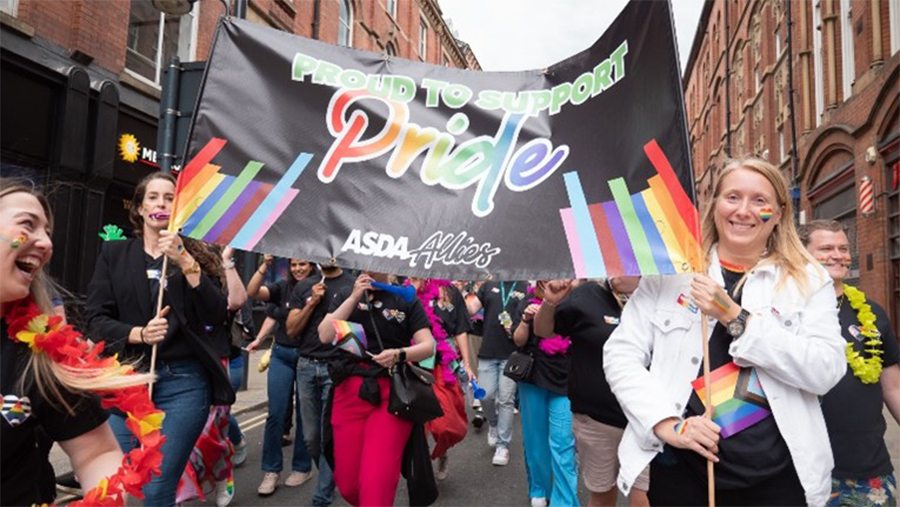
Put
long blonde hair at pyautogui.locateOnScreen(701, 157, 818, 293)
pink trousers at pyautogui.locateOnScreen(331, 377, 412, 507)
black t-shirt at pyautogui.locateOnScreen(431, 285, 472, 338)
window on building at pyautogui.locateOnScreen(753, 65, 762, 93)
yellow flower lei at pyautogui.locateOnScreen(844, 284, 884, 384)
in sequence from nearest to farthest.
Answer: long blonde hair at pyautogui.locateOnScreen(701, 157, 818, 293), yellow flower lei at pyautogui.locateOnScreen(844, 284, 884, 384), pink trousers at pyautogui.locateOnScreen(331, 377, 412, 507), black t-shirt at pyautogui.locateOnScreen(431, 285, 472, 338), window on building at pyautogui.locateOnScreen(753, 65, 762, 93)

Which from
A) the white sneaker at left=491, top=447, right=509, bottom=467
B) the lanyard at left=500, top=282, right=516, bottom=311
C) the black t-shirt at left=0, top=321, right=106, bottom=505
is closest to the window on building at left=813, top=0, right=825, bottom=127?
the lanyard at left=500, top=282, right=516, bottom=311

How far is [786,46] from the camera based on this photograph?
69.7 feet

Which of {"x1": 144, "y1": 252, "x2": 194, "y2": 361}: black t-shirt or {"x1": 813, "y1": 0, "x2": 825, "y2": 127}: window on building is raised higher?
{"x1": 813, "y1": 0, "x2": 825, "y2": 127}: window on building

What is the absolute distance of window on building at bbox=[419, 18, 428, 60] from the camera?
2841cm

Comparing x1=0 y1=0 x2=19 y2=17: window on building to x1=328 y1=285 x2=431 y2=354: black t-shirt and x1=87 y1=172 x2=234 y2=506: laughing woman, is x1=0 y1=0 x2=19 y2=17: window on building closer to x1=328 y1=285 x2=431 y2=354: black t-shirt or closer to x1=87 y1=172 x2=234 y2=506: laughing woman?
x1=87 y1=172 x2=234 y2=506: laughing woman

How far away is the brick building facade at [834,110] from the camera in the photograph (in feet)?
41.7

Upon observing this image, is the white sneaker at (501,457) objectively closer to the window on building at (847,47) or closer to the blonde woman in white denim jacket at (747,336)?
the blonde woman in white denim jacket at (747,336)

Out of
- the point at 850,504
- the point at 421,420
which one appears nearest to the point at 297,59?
the point at 421,420

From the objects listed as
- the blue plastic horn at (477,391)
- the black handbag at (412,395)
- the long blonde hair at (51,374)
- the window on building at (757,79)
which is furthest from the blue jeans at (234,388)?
the window on building at (757,79)

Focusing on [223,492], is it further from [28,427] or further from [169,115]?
[169,115]

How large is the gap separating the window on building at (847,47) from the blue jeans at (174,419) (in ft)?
56.0

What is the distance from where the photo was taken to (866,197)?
13344mm

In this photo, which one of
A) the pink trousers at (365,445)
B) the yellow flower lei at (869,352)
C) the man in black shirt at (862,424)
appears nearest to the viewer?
the man in black shirt at (862,424)

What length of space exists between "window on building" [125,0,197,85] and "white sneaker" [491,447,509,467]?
8598 mm
